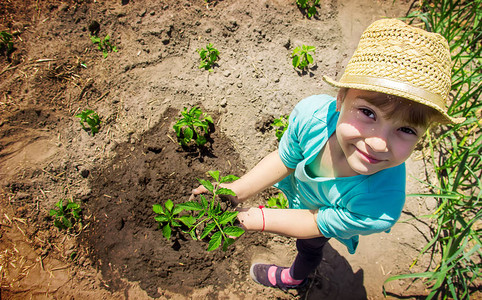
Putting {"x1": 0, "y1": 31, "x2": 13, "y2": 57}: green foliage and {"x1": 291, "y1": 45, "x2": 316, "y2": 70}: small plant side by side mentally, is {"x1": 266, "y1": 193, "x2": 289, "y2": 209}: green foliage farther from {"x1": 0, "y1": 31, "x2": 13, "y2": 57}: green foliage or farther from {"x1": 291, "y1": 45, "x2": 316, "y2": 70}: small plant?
{"x1": 0, "y1": 31, "x2": 13, "y2": 57}: green foliage

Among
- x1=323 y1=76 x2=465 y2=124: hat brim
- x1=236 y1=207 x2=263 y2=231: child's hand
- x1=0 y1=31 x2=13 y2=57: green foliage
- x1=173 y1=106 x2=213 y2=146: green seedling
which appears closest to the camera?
x1=323 y1=76 x2=465 y2=124: hat brim

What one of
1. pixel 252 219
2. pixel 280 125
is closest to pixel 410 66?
pixel 252 219

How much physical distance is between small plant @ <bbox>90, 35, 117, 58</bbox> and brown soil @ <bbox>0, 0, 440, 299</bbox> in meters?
0.06

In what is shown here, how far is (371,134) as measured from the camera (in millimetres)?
917

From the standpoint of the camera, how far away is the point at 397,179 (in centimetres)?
110

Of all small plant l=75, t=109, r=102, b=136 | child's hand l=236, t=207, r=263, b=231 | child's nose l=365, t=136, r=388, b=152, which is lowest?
small plant l=75, t=109, r=102, b=136

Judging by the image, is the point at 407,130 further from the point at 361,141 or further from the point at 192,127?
the point at 192,127

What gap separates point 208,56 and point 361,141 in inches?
76.6

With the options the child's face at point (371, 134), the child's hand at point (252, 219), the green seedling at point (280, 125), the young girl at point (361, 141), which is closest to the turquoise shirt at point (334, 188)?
the young girl at point (361, 141)

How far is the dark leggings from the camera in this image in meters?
1.56

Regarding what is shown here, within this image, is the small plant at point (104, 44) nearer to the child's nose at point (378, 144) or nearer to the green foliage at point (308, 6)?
the green foliage at point (308, 6)

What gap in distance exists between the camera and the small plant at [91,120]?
7.11 feet

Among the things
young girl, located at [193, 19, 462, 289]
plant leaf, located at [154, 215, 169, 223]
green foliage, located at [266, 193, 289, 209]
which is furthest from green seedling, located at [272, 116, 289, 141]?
plant leaf, located at [154, 215, 169, 223]

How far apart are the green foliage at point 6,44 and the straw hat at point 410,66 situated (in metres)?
3.01
